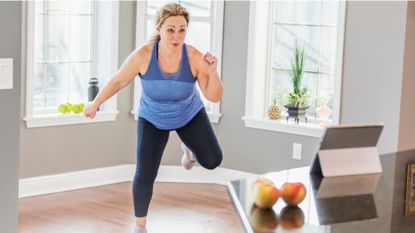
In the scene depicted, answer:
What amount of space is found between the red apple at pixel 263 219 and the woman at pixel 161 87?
96.4 inches

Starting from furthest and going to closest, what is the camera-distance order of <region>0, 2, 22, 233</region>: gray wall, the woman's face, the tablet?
the woman's face < <region>0, 2, 22, 233</region>: gray wall < the tablet

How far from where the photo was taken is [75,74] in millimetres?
6008

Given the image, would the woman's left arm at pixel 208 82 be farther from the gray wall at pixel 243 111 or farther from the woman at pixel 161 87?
the gray wall at pixel 243 111

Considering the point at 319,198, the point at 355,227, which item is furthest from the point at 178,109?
the point at 355,227

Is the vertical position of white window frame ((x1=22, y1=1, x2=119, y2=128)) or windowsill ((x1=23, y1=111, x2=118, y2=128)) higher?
white window frame ((x1=22, y1=1, x2=119, y2=128))

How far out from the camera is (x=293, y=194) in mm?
1998

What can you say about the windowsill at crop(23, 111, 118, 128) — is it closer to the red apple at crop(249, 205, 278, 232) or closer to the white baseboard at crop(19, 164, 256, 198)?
the white baseboard at crop(19, 164, 256, 198)

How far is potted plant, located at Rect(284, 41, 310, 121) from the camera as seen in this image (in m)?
5.87

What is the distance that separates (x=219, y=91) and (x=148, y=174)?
631 mm

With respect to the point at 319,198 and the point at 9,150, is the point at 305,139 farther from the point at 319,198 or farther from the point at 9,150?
the point at 319,198

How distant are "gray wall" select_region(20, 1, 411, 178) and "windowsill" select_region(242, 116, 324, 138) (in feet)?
0.15

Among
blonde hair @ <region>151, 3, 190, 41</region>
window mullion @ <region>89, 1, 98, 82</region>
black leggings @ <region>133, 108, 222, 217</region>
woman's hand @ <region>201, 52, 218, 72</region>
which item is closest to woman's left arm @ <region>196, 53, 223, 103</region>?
black leggings @ <region>133, 108, 222, 217</region>

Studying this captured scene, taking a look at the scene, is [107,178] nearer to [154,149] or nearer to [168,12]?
[154,149]

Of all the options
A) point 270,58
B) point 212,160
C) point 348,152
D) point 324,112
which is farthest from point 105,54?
point 348,152
